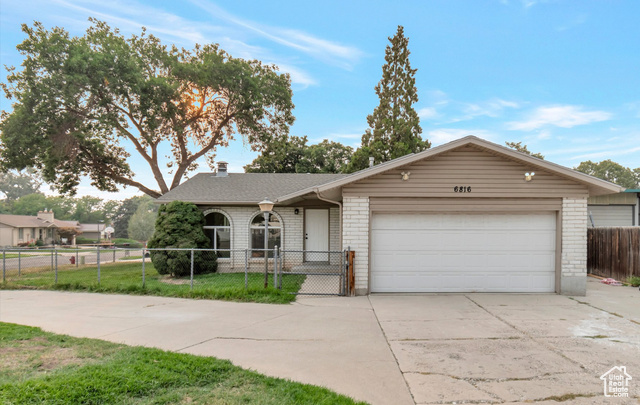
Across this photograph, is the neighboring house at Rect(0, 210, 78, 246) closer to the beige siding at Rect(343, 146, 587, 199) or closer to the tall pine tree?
the tall pine tree

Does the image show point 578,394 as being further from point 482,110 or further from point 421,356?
point 482,110

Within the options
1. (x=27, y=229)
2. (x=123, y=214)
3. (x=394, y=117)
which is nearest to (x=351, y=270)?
(x=394, y=117)

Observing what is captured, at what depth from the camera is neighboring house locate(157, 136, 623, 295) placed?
8500 millimetres

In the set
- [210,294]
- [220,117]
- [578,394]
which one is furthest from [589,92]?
[220,117]

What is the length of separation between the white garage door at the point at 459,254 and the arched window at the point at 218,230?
6830 millimetres

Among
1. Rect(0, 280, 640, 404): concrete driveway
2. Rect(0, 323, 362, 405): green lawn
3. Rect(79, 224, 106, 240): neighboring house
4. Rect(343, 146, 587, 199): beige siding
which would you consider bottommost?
Rect(79, 224, 106, 240): neighboring house

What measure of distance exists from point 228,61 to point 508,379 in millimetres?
20232

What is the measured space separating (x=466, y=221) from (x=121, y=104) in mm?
17952

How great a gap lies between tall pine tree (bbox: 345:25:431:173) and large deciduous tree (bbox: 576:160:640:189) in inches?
1452

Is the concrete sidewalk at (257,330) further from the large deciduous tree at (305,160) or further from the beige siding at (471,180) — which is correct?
the large deciduous tree at (305,160)

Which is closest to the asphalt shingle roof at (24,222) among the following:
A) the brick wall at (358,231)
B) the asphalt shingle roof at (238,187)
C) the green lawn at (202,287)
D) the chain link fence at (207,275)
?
the chain link fence at (207,275)

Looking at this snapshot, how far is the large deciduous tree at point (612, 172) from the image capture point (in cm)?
5062

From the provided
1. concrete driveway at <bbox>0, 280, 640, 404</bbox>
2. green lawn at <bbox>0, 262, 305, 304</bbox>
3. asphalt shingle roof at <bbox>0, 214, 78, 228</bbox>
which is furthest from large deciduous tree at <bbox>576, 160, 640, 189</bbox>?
asphalt shingle roof at <bbox>0, 214, 78, 228</bbox>

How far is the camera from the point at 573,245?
8.52 metres
